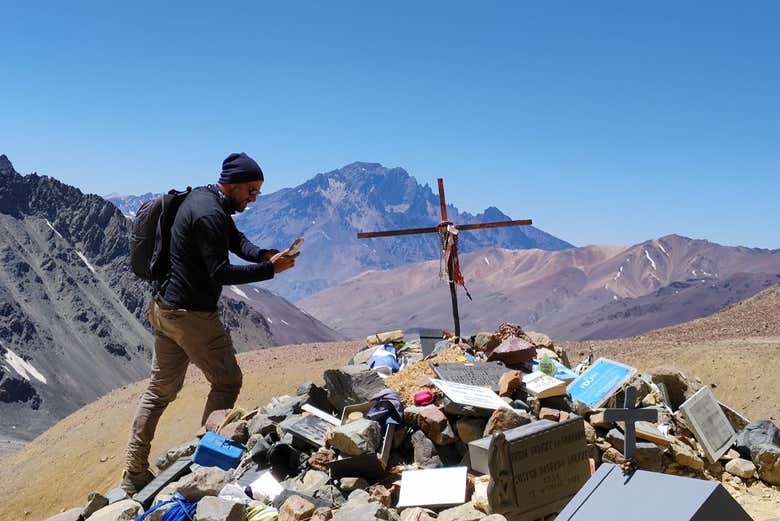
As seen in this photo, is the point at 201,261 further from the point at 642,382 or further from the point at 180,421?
the point at 180,421

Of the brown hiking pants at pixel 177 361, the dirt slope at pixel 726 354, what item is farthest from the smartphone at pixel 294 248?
the dirt slope at pixel 726 354

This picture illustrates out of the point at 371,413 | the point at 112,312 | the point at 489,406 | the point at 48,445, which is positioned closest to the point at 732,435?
the point at 489,406

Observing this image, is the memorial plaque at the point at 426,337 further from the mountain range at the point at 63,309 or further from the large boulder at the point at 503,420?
the mountain range at the point at 63,309

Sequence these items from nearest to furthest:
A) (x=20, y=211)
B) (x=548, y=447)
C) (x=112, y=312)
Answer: (x=548, y=447) → (x=112, y=312) → (x=20, y=211)

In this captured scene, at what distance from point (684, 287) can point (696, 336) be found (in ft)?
469

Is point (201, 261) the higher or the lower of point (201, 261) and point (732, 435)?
the higher

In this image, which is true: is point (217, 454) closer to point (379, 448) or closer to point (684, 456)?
point (379, 448)

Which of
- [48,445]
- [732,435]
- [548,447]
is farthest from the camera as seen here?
[48,445]

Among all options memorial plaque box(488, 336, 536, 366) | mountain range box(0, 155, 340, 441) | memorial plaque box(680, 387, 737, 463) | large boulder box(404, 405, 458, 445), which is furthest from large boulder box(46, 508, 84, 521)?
mountain range box(0, 155, 340, 441)

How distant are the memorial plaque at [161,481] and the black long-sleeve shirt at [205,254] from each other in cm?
156

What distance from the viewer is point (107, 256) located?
10800cm

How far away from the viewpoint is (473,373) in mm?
7984

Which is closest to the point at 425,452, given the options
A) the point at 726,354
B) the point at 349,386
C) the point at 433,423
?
the point at 433,423

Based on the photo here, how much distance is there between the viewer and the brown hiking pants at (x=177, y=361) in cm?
608
